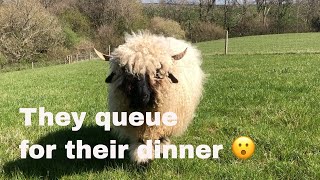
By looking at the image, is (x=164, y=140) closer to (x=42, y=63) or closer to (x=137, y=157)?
(x=137, y=157)

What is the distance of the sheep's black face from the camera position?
467 cm

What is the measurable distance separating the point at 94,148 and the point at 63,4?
250ft

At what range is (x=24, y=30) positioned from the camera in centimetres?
5178

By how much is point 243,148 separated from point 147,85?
156 centimetres

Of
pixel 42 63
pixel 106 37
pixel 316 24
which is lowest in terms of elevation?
pixel 42 63

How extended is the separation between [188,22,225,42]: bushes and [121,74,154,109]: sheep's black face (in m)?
77.4

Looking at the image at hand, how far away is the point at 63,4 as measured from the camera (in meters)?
77.6

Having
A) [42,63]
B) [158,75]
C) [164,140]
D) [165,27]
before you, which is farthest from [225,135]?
[165,27]

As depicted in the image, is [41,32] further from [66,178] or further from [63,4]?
[66,178]

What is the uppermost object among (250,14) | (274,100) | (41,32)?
(250,14)

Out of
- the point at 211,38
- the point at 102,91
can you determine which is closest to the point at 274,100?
the point at 102,91

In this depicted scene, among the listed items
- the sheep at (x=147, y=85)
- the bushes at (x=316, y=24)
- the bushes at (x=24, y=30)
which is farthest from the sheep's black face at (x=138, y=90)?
the bushes at (x=316, y=24)

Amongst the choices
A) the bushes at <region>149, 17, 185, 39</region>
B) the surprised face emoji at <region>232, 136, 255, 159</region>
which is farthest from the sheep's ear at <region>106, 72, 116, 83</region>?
the bushes at <region>149, 17, 185, 39</region>

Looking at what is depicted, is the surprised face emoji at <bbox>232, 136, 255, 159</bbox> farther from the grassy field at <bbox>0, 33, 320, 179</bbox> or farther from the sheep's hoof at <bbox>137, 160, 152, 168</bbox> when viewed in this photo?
the sheep's hoof at <bbox>137, 160, 152, 168</bbox>
